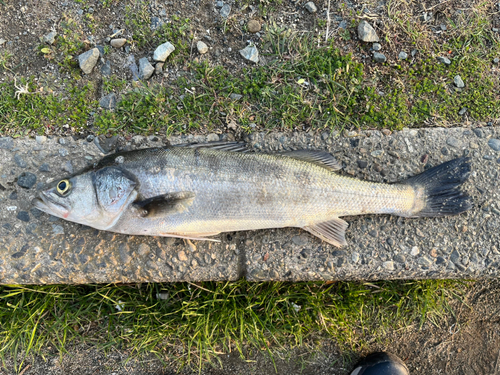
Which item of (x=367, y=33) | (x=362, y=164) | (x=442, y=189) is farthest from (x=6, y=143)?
(x=442, y=189)

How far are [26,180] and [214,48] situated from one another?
7.90 ft

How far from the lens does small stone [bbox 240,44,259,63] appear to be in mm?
3697

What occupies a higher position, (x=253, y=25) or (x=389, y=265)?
(x=253, y=25)

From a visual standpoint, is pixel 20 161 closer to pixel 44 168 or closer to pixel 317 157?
pixel 44 168

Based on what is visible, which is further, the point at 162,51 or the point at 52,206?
the point at 162,51

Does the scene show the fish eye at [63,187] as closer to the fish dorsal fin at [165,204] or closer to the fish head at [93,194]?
the fish head at [93,194]

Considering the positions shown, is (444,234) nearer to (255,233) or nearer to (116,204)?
(255,233)

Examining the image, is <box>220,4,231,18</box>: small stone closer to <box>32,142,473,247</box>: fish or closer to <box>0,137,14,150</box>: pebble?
<box>32,142,473,247</box>: fish

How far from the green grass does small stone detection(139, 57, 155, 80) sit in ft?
7.41

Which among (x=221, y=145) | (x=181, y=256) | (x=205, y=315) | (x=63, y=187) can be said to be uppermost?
(x=221, y=145)

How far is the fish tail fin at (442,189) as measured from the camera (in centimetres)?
331

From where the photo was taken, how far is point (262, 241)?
346 cm

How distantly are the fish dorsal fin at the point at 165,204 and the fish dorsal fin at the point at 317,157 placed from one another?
102 centimetres

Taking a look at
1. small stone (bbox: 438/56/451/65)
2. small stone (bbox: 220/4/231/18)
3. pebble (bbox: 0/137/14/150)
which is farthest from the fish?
small stone (bbox: 220/4/231/18)
